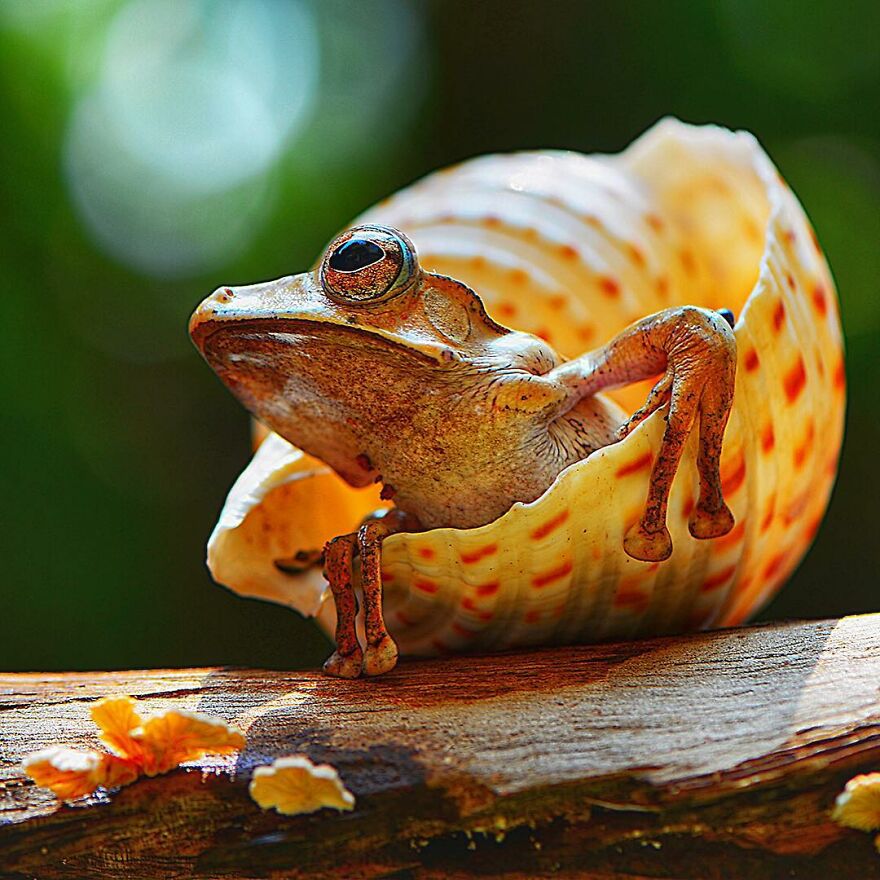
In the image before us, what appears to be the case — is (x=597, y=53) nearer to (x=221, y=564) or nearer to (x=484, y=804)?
(x=221, y=564)

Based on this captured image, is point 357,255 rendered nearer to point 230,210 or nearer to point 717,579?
point 717,579

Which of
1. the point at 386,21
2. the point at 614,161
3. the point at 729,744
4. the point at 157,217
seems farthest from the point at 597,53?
the point at 729,744

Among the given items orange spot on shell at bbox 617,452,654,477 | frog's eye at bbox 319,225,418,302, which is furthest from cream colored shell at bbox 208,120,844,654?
frog's eye at bbox 319,225,418,302

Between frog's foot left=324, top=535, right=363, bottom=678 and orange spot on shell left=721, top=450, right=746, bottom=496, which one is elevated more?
orange spot on shell left=721, top=450, right=746, bottom=496

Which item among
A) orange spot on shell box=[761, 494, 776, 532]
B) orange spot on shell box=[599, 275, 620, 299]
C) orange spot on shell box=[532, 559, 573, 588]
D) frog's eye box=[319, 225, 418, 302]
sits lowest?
orange spot on shell box=[532, 559, 573, 588]

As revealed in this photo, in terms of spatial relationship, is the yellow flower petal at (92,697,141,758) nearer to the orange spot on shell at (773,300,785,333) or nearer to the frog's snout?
the frog's snout

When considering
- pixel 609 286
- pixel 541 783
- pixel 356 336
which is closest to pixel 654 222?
pixel 609 286
